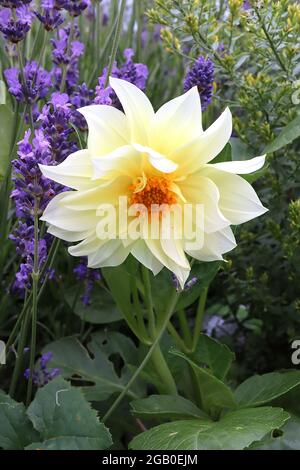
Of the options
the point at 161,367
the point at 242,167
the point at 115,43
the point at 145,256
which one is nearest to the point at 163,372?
the point at 161,367

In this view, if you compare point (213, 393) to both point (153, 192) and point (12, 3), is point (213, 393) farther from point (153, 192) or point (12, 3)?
point (12, 3)

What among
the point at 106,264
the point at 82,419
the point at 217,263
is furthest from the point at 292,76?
the point at 82,419

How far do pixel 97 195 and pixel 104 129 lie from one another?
74 millimetres

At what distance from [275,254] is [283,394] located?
12.4 inches

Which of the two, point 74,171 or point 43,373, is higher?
point 74,171

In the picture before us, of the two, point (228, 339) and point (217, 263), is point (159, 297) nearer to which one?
point (217, 263)

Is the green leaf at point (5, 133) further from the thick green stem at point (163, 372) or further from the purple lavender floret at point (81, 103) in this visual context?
the thick green stem at point (163, 372)

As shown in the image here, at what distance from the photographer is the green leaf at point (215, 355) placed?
0.93m

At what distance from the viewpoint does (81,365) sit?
3.42 feet

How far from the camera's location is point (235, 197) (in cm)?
72

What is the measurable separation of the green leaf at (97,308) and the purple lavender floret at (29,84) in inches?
15.2

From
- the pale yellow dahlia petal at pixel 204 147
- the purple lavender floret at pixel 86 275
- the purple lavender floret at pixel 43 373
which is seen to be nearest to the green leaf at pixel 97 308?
the purple lavender floret at pixel 86 275

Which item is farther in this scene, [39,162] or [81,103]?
[81,103]

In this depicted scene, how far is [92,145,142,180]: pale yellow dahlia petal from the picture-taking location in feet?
2.15
